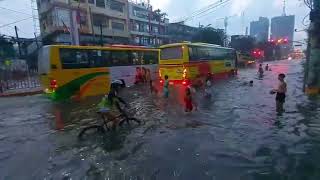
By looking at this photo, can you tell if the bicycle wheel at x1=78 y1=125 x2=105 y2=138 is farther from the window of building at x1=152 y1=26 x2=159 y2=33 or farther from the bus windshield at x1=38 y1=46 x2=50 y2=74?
the window of building at x1=152 y1=26 x2=159 y2=33

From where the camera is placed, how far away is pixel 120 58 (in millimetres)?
21188

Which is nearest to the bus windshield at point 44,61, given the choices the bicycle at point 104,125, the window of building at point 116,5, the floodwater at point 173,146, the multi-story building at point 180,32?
the floodwater at point 173,146

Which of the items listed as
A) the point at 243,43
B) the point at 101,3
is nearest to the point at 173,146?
the point at 101,3

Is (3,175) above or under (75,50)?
under

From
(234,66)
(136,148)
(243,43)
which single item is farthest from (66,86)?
(243,43)

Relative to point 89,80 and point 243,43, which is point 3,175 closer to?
point 89,80

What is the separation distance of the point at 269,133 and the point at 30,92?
19.5 metres

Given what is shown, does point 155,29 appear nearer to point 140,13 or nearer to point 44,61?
point 140,13

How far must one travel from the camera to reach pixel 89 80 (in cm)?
1828

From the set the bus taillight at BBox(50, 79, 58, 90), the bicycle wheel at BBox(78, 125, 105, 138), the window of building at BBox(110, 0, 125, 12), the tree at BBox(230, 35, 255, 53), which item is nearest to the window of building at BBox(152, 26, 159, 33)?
the window of building at BBox(110, 0, 125, 12)

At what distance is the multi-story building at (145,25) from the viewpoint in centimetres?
5525

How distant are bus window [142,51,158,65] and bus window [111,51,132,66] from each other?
7.23ft

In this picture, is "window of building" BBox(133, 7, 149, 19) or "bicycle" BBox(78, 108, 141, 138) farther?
"window of building" BBox(133, 7, 149, 19)

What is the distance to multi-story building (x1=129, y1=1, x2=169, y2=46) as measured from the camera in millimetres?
55250
